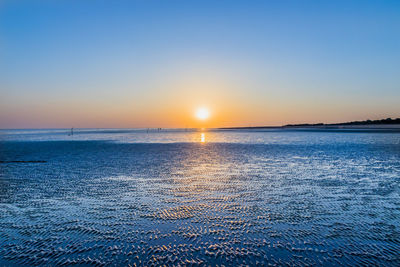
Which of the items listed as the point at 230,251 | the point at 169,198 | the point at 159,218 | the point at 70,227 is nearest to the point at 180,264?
the point at 230,251

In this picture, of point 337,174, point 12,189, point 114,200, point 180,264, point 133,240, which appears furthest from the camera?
point 337,174

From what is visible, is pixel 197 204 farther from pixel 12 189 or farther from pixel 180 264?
pixel 12 189

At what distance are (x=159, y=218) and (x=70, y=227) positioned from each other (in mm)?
2405

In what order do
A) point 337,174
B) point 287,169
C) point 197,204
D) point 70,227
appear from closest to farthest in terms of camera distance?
1. point 70,227
2. point 197,204
3. point 337,174
4. point 287,169

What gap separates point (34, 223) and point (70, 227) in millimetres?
1224

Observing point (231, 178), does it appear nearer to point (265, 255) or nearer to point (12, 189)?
point (265, 255)

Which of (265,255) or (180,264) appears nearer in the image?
(180,264)

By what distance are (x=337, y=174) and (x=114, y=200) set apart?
39.6 ft

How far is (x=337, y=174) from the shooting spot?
49.2 ft

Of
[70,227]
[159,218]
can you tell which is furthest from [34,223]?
[159,218]

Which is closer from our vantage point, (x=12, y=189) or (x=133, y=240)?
(x=133, y=240)

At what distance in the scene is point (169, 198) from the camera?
33.0ft

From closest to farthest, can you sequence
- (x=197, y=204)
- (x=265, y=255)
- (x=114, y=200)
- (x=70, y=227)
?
(x=265, y=255) < (x=70, y=227) < (x=197, y=204) < (x=114, y=200)

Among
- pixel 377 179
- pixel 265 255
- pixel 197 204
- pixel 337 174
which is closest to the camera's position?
pixel 265 255
